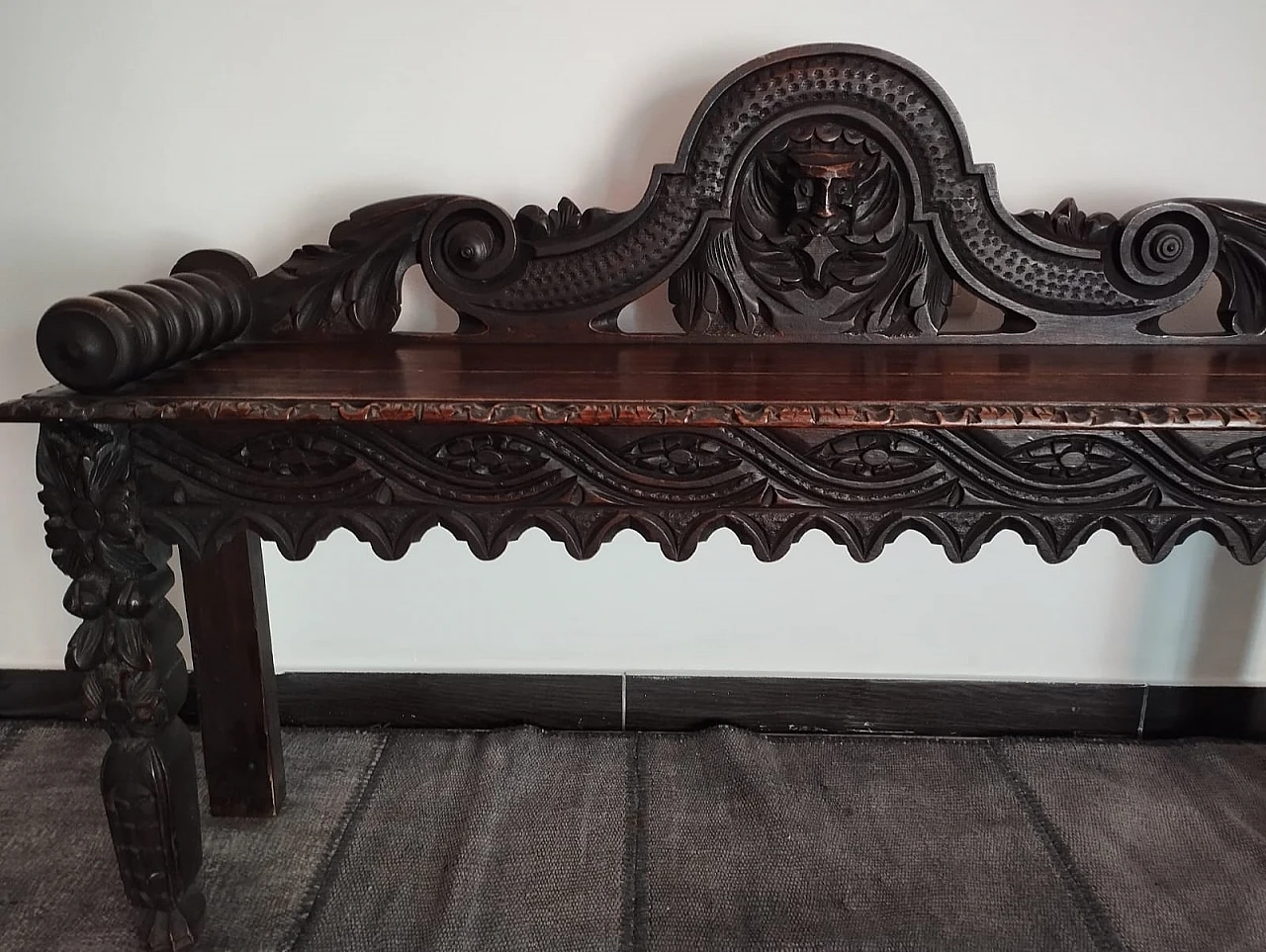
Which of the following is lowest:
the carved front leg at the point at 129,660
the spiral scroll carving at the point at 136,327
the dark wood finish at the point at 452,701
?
the dark wood finish at the point at 452,701

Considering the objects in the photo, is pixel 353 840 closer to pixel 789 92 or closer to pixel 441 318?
pixel 441 318

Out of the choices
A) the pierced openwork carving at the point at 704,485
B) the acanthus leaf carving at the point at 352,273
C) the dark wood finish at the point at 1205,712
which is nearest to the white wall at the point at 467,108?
the acanthus leaf carving at the point at 352,273

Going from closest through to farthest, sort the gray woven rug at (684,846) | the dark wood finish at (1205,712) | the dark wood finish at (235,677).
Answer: the gray woven rug at (684,846) < the dark wood finish at (235,677) < the dark wood finish at (1205,712)

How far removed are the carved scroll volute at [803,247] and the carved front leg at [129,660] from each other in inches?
14.8

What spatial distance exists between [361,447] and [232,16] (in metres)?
0.72

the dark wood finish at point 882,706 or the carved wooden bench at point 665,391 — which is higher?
the carved wooden bench at point 665,391

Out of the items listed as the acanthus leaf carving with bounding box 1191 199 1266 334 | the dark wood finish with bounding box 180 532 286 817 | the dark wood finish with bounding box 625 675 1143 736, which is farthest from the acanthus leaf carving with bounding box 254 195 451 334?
the acanthus leaf carving with bounding box 1191 199 1266 334

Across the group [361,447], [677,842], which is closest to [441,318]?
[361,447]

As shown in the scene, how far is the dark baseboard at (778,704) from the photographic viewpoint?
160 cm

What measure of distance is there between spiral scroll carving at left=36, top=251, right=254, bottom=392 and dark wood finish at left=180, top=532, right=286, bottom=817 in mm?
315

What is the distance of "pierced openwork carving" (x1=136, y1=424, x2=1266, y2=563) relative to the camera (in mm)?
988

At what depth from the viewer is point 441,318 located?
1422 millimetres

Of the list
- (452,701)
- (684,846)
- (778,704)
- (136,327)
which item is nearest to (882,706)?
(778,704)

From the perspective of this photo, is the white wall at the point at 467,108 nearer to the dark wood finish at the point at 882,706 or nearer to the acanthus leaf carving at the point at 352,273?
the acanthus leaf carving at the point at 352,273
